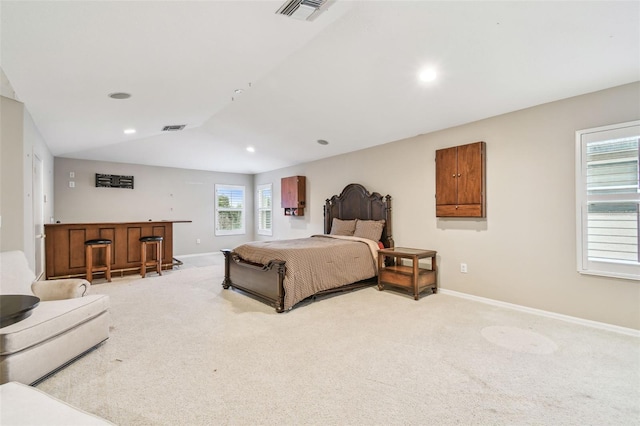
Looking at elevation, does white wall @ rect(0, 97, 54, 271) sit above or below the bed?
above

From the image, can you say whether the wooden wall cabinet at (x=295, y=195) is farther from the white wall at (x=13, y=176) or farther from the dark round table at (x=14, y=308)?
the dark round table at (x=14, y=308)

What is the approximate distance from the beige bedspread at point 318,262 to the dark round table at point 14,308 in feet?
7.11

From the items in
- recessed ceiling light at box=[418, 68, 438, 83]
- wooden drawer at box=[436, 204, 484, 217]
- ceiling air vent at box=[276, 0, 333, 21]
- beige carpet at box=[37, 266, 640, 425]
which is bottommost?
beige carpet at box=[37, 266, 640, 425]

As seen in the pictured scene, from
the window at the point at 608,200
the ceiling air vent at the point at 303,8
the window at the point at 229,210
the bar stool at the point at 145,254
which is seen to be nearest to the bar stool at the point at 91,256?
the bar stool at the point at 145,254

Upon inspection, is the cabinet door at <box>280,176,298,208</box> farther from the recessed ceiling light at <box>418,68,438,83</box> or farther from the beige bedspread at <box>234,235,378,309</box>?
the recessed ceiling light at <box>418,68,438,83</box>

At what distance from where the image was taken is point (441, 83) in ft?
11.0

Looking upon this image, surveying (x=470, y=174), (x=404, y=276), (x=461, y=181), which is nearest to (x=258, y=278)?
(x=404, y=276)

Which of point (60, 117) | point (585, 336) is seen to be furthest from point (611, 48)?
point (60, 117)

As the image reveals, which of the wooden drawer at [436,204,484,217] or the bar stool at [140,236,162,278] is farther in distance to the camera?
the bar stool at [140,236,162,278]

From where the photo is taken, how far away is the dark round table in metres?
1.91

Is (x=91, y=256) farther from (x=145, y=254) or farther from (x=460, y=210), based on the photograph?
(x=460, y=210)

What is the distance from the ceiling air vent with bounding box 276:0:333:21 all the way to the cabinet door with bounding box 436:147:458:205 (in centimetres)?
261

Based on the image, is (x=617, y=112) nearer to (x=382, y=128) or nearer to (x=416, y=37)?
(x=416, y=37)

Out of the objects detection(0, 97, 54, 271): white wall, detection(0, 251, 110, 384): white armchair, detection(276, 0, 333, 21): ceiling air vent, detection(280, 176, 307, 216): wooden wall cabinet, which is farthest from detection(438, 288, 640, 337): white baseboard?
detection(0, 97, 54, 271): white wall
